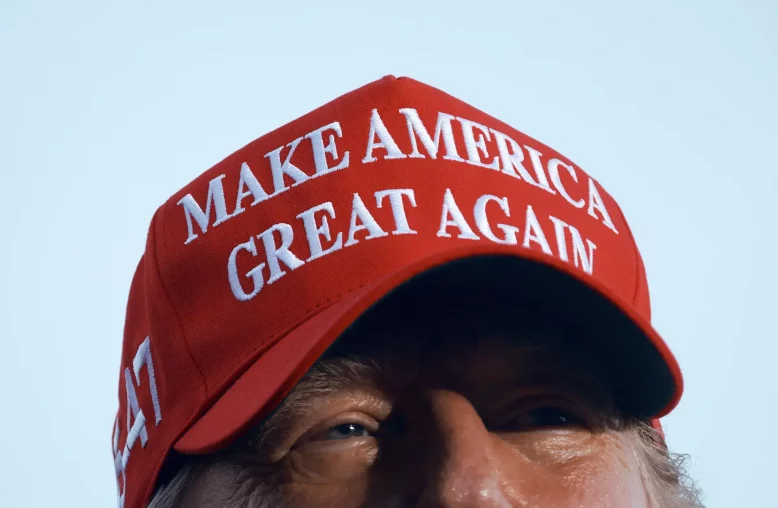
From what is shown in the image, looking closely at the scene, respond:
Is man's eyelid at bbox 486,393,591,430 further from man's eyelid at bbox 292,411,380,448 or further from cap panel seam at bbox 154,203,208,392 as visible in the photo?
cap panel seam at bbox 154,203,208,392

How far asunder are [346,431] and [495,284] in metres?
0.34

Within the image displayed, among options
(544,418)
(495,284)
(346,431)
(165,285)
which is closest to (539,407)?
(544,418)

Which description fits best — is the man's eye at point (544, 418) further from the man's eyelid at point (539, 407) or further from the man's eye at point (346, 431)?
the man's eye at point (346, 431)

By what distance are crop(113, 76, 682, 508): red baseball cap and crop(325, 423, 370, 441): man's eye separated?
0.18 metres

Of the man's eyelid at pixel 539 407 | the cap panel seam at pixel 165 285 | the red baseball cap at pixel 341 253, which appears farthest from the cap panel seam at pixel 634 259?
the cap panel seam at pixel 165 285

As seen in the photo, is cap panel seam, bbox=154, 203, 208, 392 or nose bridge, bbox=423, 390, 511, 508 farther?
cap panel seam, bbox=154, 203, 208, 392

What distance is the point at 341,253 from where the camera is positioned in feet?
6.23

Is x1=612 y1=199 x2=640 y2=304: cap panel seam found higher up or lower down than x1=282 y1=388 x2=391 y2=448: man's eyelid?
higher up

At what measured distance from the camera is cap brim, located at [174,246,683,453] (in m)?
1.77

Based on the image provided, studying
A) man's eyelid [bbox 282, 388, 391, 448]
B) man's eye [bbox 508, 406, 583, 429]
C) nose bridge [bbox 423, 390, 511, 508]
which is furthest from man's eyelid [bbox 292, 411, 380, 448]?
man's eye [bbox 508, 406, 583, 429]

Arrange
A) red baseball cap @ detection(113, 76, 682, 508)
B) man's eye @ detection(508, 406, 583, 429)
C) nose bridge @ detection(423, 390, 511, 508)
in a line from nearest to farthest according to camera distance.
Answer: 1. nose bridge @ detection(423, 390, 511, 508)
2. red baseball cap @ detection(113, 76, 682, 508)
3. man's eye @ detection(508, 406, 583, 429)

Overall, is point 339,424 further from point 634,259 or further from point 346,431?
point 634,259

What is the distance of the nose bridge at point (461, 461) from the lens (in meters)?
1.73

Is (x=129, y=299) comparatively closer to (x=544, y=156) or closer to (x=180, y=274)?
(x=180, y=274)
